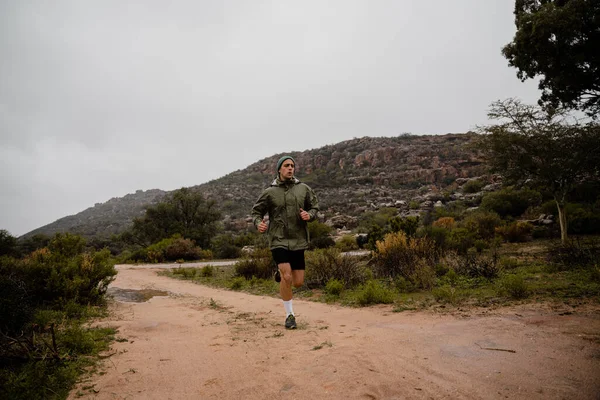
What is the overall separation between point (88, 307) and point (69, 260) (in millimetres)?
1536

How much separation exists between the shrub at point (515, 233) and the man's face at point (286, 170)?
1493 cm

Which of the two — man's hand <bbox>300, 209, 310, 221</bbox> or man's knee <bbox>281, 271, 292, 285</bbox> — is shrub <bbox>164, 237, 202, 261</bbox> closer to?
man's knee <bbox>281, 271, 292, 285</bbox>

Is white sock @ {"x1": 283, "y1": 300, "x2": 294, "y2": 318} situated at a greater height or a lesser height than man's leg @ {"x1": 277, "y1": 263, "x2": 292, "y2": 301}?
lesser

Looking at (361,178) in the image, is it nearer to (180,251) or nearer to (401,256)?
(180,251)

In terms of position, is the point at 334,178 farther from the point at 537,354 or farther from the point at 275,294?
the point at 537,354

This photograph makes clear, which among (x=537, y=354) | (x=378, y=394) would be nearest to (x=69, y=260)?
(x=378, y=394)

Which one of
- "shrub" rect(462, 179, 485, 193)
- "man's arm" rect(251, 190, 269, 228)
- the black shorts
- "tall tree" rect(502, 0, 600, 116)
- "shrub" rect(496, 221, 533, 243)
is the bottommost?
"shrub" rect(496, 221, 533, 243)

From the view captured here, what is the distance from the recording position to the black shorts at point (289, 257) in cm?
475

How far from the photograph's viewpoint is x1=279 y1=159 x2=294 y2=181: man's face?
4.97m

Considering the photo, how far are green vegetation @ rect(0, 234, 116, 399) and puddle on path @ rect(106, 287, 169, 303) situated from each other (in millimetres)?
1221

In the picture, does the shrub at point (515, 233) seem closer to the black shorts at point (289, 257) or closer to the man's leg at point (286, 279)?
the black shorts at point (289, 257)

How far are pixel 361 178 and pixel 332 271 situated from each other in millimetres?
47628

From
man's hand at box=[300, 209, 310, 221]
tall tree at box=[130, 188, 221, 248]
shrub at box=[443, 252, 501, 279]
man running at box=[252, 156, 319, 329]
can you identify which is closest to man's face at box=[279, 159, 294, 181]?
man running at box=[252, 156, 319, 329]

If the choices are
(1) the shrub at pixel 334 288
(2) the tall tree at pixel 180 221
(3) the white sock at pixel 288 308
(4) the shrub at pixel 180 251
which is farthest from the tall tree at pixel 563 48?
(2) the tall tree at pixel 180 221
